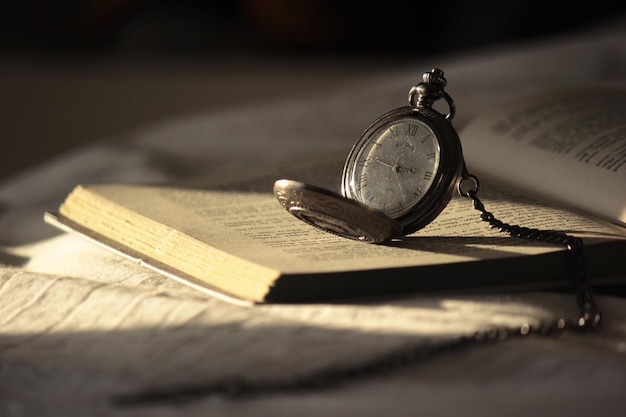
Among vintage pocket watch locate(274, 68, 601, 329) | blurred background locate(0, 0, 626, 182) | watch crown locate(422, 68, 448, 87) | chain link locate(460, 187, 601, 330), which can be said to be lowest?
chain link locate(460, 187, 601, 330)

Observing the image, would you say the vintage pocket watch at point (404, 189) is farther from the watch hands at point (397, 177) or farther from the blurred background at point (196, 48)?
the blurred background at point (196, 48)

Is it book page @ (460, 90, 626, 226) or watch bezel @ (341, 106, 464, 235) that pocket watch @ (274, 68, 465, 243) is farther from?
book page @ (460, 90, 626, 226)

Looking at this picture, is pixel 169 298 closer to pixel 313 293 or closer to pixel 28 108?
pixel 313 293

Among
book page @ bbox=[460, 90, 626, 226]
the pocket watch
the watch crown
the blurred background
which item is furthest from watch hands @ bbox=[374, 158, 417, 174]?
the blurred background

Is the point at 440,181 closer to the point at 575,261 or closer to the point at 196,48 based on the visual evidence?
the point at 575,261

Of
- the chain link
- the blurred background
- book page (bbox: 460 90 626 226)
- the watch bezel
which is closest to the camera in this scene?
the chain link

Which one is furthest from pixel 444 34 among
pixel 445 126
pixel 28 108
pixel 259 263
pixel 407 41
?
pixel 259 263
